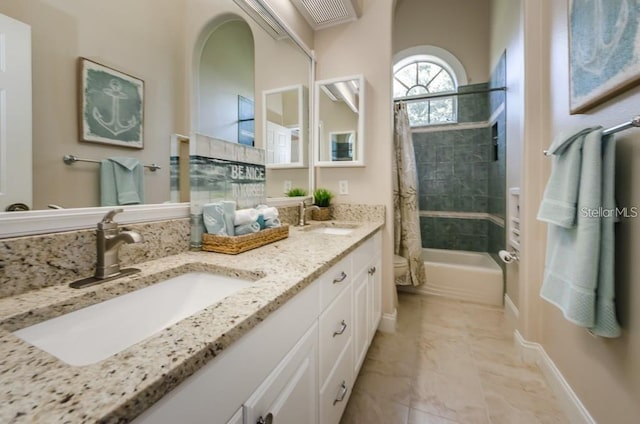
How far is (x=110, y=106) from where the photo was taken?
0.80 m

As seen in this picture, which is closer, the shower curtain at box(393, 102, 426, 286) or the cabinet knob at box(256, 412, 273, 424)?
the cabinet knob at box(256, 412, 273, 424)

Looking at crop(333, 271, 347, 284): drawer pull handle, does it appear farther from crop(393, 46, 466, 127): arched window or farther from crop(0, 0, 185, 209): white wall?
crop(393, 46, 466, 127): arched window

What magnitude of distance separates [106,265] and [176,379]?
0.53 m

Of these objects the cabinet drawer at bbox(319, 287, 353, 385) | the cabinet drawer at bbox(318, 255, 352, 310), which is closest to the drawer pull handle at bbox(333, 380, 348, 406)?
the cabinet drawer at bbox(319, 287, 353, 385)

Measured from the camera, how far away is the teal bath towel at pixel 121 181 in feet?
2.61

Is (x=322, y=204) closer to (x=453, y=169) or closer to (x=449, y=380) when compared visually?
(x=449, y=380)

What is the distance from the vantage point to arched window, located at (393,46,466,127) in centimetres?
326

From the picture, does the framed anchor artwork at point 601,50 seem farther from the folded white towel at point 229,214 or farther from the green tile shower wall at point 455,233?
the green tile shower wall at point 455,233

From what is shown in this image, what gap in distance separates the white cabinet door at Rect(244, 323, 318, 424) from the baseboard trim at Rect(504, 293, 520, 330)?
1683 mm

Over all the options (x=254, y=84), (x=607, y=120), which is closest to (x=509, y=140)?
(x=607, y=120)

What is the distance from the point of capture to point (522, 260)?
1.69 metres

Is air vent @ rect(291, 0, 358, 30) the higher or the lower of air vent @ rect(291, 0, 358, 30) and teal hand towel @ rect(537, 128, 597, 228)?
the higher

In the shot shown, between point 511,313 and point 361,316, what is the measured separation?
4.54ft

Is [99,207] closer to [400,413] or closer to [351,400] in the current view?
[351,400]
